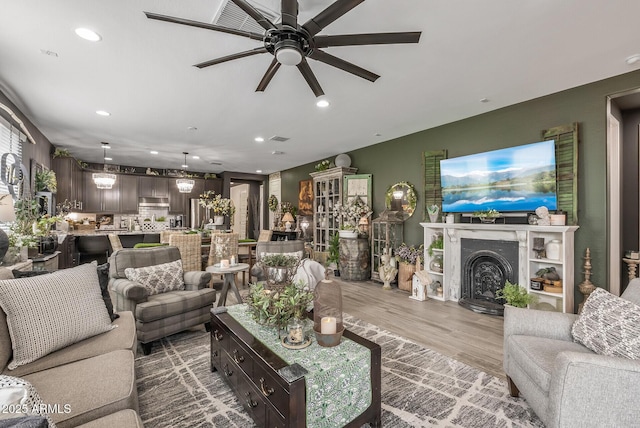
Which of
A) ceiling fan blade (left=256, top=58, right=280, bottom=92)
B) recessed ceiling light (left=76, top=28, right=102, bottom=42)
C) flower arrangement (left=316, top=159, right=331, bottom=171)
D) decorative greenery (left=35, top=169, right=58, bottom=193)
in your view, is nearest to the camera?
ceiling fan blade (left=256, top=58, right=280, bottom=92)

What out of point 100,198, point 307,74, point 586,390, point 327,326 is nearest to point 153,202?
point 100,198

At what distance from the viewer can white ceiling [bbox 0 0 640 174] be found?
2119mm

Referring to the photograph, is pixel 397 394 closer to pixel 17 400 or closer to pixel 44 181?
pixel 17 400

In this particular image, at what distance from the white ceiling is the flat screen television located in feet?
2.28

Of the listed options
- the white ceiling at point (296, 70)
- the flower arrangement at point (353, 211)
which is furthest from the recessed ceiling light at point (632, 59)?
the flower arrangement at point (353, 211)

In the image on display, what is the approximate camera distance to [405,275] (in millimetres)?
5012

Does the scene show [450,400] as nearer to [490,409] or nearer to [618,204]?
[490,409]

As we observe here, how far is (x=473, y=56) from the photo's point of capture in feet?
8.82

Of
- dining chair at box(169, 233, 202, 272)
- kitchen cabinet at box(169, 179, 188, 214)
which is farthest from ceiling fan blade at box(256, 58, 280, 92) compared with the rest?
kitchen cabinet at box(169, 179, 188, 214)

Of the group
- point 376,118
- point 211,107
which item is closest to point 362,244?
point 376,118

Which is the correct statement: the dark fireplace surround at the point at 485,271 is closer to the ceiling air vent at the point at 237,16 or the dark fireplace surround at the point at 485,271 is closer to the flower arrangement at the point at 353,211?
the flower arrangement at the point at 353,211

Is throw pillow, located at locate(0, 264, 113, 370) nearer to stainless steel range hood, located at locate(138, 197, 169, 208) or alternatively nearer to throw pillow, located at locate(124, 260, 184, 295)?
throw pillow, located at locate(124, 260, 184, 295)

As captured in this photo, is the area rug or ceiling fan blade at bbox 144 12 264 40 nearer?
ceiling fan blade at bbox 144 12 264 40

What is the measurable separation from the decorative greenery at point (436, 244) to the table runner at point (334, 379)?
10.5 feet
